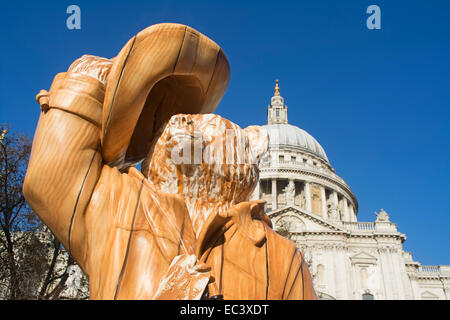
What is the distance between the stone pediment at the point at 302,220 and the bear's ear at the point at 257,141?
31.0 meters

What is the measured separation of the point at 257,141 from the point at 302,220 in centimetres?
3287

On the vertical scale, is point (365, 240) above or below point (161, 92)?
above

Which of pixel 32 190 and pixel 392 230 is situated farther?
pixel 392 230

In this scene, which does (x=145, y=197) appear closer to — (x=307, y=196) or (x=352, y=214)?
(x=307, y=196)

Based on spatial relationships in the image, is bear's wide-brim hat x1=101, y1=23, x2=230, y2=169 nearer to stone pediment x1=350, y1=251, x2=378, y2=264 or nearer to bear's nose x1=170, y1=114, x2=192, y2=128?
bear's nose x1=170, y1=114, x2=192, y2=128

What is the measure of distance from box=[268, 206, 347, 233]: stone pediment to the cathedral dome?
14.8 meters

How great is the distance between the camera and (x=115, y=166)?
208 cm

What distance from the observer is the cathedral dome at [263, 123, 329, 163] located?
49.7 metres

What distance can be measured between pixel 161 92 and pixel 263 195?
1573 inches

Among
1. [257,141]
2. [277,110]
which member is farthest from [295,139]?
[257,141]
